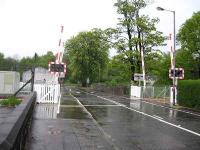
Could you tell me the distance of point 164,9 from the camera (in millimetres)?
33719

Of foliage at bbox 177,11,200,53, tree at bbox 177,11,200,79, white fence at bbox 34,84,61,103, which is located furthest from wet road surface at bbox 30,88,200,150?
foliage at bbox 177,11,200,53

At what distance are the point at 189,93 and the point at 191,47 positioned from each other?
Answer: 35319mm

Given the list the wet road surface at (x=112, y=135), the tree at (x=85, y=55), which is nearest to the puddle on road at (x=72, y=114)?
the wet road surface at (x=112, y=135)

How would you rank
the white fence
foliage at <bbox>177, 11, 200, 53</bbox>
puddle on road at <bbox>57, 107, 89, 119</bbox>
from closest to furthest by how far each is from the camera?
puddle on road at <bbox>57, 107, 89, 119</bbox>, the white fence, foliage at <bbox>177, 11, 200, 53</bbox>

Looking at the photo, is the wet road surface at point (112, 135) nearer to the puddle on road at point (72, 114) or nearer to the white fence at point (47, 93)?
the puddle on road at point (72, 114)

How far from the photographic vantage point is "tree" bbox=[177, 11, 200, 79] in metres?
62.5

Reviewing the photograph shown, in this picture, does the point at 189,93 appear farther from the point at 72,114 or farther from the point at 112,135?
the point at 112,135

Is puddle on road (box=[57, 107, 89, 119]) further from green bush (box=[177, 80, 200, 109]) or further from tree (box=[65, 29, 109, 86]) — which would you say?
tree (box=[65, 29, 109, 86])

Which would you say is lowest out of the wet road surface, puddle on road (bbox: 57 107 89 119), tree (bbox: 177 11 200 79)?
the wet road surface

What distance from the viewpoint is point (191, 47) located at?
205 ft

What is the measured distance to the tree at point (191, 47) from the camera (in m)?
62.5

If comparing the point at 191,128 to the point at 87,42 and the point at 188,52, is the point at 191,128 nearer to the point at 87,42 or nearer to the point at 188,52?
the point at 188,52

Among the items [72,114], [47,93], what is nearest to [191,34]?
[47,93]

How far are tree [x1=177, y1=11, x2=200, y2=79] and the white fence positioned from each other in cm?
3863
